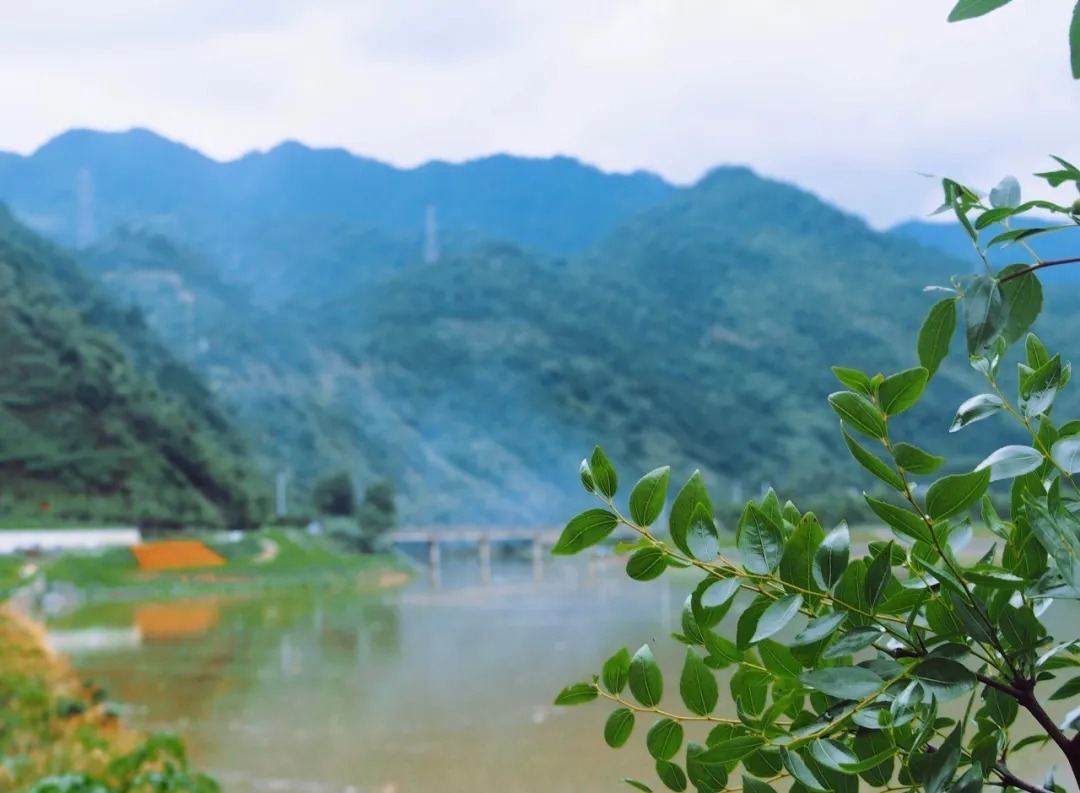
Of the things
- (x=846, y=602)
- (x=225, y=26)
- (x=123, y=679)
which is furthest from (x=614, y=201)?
(x=846, y=602)

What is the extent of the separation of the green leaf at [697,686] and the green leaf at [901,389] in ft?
0.30

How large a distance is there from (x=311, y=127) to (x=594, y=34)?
187 centimetres

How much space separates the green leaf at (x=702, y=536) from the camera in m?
0.21

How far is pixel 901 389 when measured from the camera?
182mm

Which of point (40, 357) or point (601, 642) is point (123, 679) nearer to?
point (601, 642)

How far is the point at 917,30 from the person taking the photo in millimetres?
3312

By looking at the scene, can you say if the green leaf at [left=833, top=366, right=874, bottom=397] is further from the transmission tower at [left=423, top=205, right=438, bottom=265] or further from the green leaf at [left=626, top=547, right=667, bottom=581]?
the transmission tower at [left=423, top=205, right=438, bottom=265]

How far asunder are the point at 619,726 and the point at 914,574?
0.08 metres

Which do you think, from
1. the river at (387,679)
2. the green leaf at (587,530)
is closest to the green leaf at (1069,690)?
the green leaf at (587,530)

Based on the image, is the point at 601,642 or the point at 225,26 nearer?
the point at 601,642

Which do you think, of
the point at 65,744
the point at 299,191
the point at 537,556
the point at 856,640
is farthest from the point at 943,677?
the point at 299,191

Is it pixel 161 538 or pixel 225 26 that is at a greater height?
pixel 225 26

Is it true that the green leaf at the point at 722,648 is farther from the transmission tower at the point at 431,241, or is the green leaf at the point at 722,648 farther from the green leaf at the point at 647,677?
the transmission tower at the point at 431,241

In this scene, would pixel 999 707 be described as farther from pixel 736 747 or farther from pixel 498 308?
pixel 498 308
